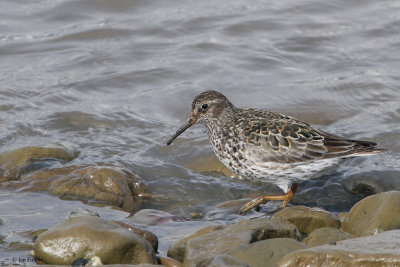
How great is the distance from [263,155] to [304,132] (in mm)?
579

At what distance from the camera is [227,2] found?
14133mm

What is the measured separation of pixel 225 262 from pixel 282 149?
2.67 meters

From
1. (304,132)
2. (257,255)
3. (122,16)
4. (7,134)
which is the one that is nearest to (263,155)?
(304,132)

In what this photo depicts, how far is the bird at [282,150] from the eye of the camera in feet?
24.6

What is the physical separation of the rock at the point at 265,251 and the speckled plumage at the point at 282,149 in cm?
206

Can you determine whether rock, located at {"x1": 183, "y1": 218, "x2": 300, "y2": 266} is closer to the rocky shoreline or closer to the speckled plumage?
the rocky shoreline

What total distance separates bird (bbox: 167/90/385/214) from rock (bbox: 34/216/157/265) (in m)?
2.05

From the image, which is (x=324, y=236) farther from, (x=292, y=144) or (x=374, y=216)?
(x=292, y=144)

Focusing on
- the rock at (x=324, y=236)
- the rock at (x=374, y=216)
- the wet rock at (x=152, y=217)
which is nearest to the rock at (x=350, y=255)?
the rock at (x=324, y=236)

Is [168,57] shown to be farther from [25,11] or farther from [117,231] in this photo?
[117,231]

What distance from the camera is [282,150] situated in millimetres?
7535

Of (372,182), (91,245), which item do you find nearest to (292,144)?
(372,182)

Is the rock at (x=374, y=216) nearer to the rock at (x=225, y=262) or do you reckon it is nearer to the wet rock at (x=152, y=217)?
the rock at (x=225, y=262)

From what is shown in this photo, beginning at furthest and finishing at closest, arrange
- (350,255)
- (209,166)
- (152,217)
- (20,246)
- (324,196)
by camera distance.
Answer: (209,166)
(324,196)
(152,217)
(20,246)
(350,255)
